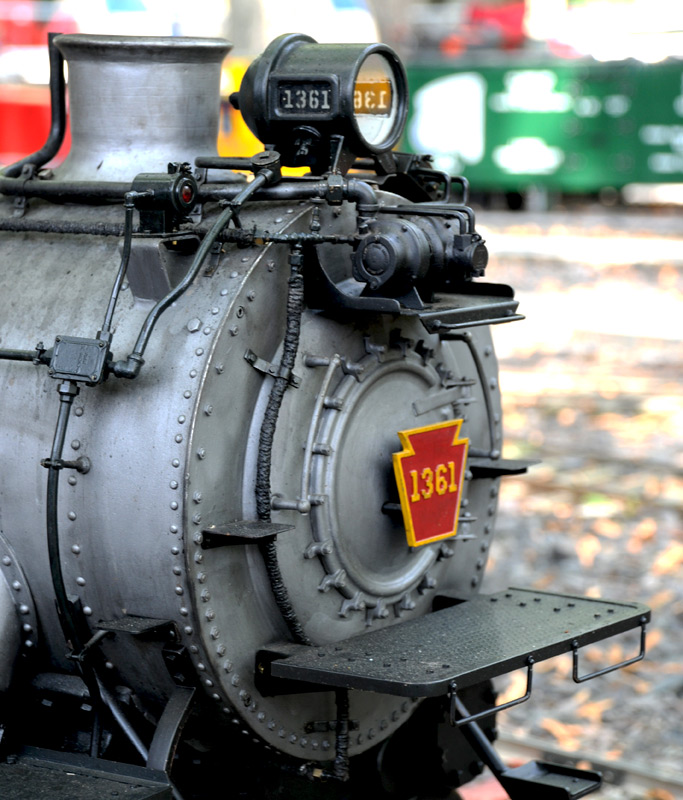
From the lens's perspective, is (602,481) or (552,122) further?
(552,122)

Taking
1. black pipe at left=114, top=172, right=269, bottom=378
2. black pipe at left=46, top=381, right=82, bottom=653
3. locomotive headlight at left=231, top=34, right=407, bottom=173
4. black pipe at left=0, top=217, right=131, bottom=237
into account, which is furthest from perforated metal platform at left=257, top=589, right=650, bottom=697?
locomotive headlight at left=231, top=34, right=407, bottom=173

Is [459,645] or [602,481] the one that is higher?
[459,645]

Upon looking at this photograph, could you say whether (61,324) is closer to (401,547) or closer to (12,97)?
(401,547)

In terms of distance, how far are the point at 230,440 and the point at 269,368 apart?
189mm

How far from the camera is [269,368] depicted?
112 inches

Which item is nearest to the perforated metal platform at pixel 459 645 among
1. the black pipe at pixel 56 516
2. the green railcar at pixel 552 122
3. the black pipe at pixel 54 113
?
the black pipe at pixel 56 516

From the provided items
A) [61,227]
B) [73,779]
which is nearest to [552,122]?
[61,227]

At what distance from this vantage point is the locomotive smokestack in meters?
3.21

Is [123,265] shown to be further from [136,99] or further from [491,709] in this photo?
[491,709]

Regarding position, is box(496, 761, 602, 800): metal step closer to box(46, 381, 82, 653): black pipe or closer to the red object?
box(46, 381, 82, 653): black pipe

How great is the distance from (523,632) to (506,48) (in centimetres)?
1859

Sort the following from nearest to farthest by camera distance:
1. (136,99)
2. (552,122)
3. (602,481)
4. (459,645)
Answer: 1. (459,645)
2. (136,99)
3. (602,481)
4. (552,122)

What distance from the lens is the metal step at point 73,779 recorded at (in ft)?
8.69

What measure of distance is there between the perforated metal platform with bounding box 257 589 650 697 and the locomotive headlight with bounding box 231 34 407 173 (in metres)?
1.17
